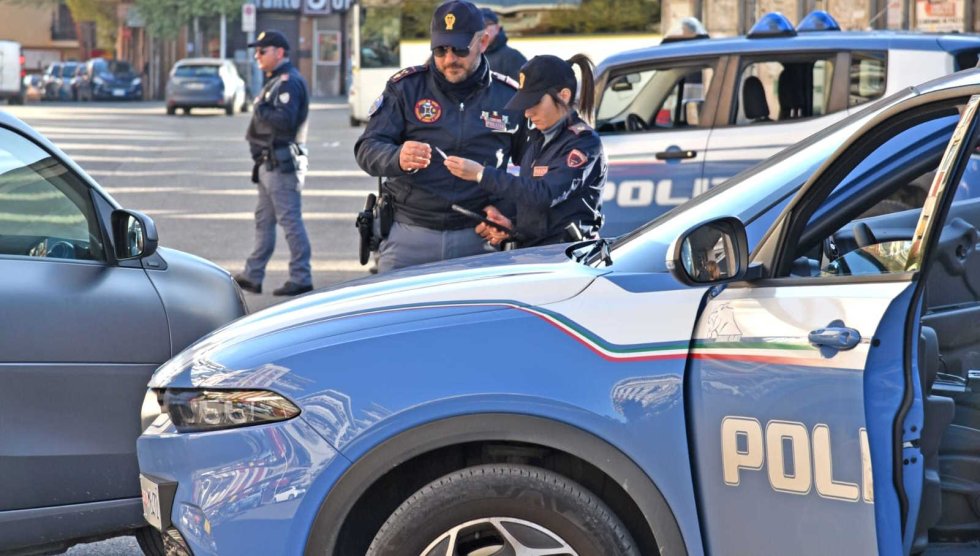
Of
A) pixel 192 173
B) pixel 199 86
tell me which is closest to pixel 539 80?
pixel 192 173

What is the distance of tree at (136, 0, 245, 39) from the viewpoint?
59812 millimetres

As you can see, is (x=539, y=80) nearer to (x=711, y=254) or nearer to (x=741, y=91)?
(x=711, y=254)

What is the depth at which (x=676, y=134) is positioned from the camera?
9492 mm

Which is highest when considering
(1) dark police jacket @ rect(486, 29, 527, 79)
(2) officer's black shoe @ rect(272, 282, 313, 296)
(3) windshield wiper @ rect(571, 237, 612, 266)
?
(1) dark police jacket @ rect(486, 29, 527, 79)

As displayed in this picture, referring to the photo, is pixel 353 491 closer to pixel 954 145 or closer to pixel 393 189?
pixel 954 145

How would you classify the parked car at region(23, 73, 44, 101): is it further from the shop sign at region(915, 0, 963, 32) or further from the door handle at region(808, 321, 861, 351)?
the door handle at region(808, 321, 861, 351)

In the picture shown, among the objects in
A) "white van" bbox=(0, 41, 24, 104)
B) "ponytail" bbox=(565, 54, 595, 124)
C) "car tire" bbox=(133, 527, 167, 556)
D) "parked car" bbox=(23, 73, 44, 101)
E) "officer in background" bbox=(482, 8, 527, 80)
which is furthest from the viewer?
"parked car" bbox=(23, 73, 44, 101)

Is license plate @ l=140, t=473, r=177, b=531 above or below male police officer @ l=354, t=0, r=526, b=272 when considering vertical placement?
below

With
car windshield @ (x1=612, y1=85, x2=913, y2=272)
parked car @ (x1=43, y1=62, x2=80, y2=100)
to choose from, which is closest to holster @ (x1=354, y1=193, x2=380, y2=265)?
car windshield @ (x1=612, y1=85, x2=913, y2=272)

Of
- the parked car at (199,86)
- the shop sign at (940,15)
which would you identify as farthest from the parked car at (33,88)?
the shop sign at (940,15)

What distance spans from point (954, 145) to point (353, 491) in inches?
60.5

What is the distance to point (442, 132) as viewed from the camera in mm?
5551

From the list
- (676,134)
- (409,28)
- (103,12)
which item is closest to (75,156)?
(409,28)

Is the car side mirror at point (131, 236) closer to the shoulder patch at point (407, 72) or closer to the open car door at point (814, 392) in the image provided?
the shoulder patch at point (407, 72)
